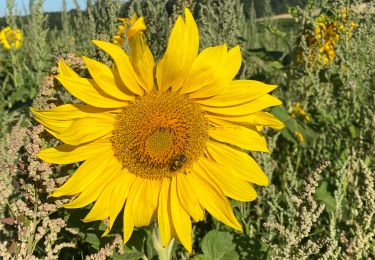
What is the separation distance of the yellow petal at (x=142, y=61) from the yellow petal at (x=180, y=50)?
38 millimetres

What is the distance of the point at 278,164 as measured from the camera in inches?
146

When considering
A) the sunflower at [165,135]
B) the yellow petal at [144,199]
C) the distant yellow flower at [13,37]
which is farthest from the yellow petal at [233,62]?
the distant yellow flower at [13,37]

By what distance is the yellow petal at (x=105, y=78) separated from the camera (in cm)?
170

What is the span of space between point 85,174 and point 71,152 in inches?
4.1

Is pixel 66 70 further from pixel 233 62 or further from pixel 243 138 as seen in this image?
pixel 243 138

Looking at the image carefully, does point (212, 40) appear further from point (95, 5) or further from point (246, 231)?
point (246, 231)

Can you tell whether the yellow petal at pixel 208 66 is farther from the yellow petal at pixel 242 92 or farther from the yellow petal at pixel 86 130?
the yellow petal at pixel 86 130

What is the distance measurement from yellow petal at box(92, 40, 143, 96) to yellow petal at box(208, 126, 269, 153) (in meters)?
0.41

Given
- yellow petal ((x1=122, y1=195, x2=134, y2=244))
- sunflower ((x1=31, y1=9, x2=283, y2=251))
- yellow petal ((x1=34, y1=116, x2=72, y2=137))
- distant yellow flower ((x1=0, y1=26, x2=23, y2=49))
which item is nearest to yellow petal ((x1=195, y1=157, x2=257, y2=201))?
sunflower ((x1=31, y1=9, x2=283, y2=251))

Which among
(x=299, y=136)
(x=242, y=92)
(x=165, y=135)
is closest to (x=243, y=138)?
(x=242, y=92)

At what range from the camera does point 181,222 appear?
6.15 feet

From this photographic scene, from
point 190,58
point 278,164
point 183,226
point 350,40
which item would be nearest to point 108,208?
point 183,226

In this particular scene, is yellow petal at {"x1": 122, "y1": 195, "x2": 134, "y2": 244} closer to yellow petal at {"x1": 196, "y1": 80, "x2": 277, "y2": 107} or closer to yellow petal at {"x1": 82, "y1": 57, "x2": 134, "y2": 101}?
yellow petal at {"x1": 82, "y1": 57, "x2": 134, "y2": 101}

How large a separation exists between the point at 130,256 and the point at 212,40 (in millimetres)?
1953
